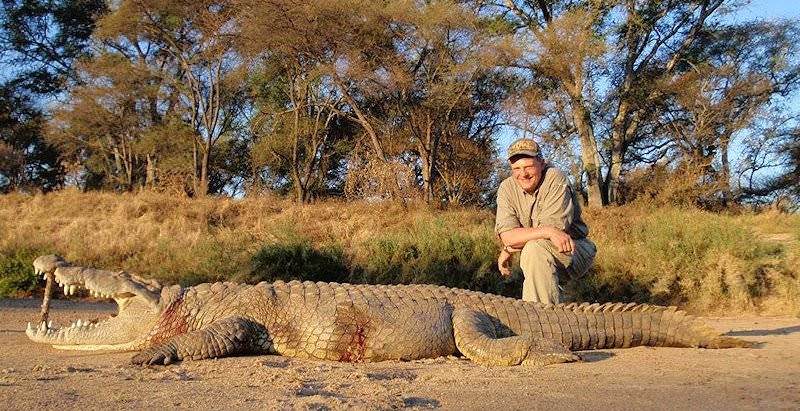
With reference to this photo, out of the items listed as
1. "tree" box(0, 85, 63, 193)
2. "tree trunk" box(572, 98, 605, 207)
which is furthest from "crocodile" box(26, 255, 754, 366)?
"tree" box(0, 85, 63, 193)

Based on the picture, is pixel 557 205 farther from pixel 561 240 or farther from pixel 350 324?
pixel 350 324

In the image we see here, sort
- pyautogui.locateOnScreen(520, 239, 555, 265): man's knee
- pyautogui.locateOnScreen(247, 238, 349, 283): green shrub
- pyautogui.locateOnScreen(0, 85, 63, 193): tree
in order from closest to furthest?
pyautogui.locateOnScreen(520, 239, 555, 265): man's knee, pyautogui.locateOnScreen(247, 238, 349, 283): green shrub, pyautogui.locateOnScreen(0, 85, 63, 193): tree

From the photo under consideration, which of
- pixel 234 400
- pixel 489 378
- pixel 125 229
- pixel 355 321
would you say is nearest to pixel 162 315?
pixel 355 321

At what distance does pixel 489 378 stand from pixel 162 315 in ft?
8.45

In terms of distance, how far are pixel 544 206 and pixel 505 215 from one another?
367 mm

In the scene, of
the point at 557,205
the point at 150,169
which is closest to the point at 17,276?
the point at 557,205

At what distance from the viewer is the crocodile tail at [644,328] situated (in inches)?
215

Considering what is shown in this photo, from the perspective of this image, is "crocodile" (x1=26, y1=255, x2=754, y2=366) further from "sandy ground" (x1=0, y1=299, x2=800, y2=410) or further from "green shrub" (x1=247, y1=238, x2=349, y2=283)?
"green shrub" (x1=247, y1=238, x2=349, y2=283)

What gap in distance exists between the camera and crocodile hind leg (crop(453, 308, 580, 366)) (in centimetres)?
473

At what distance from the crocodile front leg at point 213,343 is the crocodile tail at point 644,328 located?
93.5 inches

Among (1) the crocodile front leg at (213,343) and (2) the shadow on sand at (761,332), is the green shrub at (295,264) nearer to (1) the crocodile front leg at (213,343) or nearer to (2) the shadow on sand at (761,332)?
(1) the crocodile front leg at (213,343)

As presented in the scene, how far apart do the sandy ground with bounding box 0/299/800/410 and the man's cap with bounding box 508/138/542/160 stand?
165 cm

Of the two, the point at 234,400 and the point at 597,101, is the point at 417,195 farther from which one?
the point at 234,400

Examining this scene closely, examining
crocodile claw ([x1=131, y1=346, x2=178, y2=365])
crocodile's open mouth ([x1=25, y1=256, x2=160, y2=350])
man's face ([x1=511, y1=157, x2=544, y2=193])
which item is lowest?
crocodile claw ([x1=131, y1=346, x2=178, y2=365])
